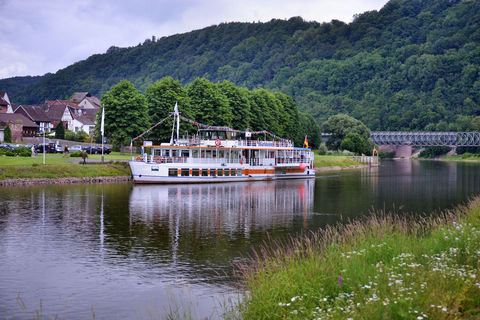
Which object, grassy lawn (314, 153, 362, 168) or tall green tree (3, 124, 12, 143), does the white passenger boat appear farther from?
tall green tree (3, 124, 12, 143)

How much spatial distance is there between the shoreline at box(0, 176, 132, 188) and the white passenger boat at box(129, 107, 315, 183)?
2849 millimetres

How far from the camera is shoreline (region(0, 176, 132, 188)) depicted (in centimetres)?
6038

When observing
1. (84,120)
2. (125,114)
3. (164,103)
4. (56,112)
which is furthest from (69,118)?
(125,114)

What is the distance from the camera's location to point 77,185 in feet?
208

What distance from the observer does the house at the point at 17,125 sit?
110 meters

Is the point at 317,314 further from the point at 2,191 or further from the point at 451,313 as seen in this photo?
the point at 2,191

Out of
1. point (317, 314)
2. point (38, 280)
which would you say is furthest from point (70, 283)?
point (317, 314)

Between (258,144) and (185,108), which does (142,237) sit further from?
(185,108)

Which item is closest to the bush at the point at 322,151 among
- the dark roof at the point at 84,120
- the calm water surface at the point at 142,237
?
the dark roof at the point at 84,120

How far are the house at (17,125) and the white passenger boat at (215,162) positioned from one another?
48675mm

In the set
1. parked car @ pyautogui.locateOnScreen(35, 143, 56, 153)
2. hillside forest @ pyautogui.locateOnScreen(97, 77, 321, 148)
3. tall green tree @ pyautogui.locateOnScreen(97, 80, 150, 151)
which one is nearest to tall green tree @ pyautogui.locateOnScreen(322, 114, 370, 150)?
hillside forest @ pyautogui.locateOnScreen(97, 77, 321, 148)

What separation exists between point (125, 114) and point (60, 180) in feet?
71.6

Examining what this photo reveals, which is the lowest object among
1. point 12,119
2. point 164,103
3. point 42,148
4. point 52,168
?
point 52,168

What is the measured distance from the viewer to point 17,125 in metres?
112
